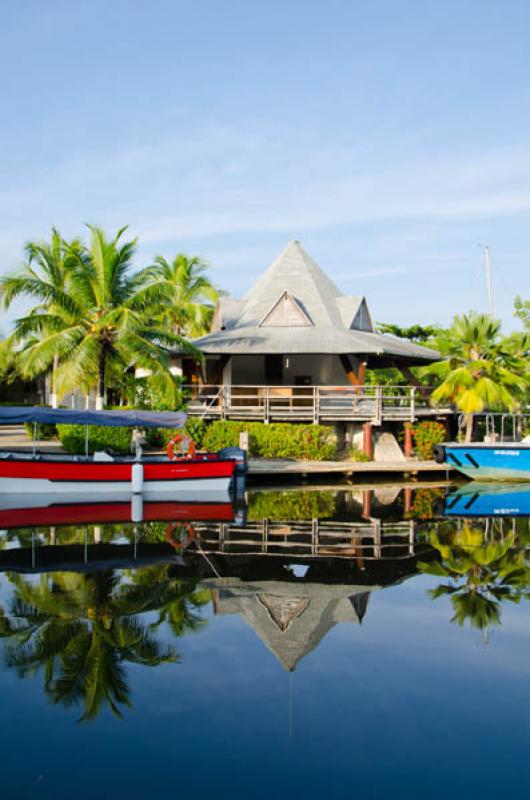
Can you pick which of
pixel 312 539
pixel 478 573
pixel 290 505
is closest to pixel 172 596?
pixel 312 539

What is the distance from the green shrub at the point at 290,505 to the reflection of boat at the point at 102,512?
0.91m

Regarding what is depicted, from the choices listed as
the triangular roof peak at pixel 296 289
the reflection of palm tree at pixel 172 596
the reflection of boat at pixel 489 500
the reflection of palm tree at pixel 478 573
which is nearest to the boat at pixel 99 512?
the reflection of palm tree at pixel 172 596

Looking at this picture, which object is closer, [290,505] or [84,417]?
[290,505]

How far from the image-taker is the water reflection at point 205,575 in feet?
29.1

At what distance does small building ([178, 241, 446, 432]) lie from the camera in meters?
29.9

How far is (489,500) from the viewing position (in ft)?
74.3

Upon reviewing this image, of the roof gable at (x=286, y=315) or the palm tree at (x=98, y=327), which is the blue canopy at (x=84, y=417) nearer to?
the palm tree at (x=98, y=327)

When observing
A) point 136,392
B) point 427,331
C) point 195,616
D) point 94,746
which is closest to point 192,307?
point 136,392

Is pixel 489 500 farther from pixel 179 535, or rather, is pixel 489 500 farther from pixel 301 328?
pixel 301 328

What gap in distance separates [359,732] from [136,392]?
2634 centimetres

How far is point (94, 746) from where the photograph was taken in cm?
664

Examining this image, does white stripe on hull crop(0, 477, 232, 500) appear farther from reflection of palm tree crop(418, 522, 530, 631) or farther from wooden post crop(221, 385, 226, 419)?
reflection of palm tree crop(418, 522, 530, 631)

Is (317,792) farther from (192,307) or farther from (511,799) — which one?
(192,307)

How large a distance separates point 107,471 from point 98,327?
7804mm
